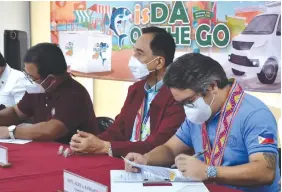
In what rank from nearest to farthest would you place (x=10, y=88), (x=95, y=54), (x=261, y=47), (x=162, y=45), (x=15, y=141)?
1. (x=15, y=141)
2. (x=162, y=45)
3. (x=261, y=47)
4. (x=10, y=88)
5. (x=95, y=54)

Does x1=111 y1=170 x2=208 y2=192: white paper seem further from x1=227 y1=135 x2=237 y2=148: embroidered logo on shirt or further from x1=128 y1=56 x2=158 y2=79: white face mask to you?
x1=128 y1=56 x2=158 y2=79: white face mask

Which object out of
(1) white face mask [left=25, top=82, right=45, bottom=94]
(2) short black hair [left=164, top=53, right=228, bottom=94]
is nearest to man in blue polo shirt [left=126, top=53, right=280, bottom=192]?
(2) short black hair [left=164, top=53, right=228, bottom=94]

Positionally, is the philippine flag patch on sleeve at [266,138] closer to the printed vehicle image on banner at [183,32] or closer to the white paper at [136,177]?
the white paper at [136,177]

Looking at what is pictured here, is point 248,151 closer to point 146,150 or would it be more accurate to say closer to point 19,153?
point 146,150

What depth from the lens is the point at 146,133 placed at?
7.42 feet

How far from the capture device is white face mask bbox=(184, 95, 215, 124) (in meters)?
1.65

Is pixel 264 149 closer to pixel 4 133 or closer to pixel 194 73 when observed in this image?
pixel 194 73

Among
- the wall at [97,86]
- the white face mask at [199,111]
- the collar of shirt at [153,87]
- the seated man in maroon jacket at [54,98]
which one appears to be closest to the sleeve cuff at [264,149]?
the white face mask at [199,111]

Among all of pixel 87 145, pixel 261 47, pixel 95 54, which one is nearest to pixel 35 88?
pixel 87 145

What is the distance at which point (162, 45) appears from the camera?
2.39 metres

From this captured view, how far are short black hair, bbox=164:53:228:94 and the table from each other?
→ 383 mm

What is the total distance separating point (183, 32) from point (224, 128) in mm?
1942

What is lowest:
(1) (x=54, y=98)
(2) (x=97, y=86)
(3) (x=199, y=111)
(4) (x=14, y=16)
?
(2) (x=97, y=86)

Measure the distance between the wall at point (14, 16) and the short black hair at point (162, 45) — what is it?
2.87 m
